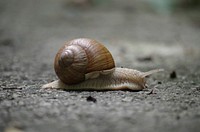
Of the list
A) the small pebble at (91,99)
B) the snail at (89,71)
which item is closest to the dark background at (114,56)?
the small pebble at (91,99)

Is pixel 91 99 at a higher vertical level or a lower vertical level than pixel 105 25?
lower

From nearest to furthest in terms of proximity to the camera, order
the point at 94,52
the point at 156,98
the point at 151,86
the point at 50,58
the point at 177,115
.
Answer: the point at 177,115 → the point at 156,98 → the point at 94,52 → the point at 151,86 → the point at 50,58

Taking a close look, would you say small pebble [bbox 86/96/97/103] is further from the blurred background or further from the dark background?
the blurred background

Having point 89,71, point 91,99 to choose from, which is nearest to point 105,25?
point 89,71

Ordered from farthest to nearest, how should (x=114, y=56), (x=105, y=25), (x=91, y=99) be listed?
(x=105, y=25)
(x=114, y=56)
(x=91, y=99)

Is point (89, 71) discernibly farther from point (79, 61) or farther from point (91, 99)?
point (91, 99)

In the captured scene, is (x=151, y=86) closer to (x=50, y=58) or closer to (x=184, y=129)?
(x=184, y=129)

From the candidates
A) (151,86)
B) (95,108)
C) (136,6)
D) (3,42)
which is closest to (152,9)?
(136,6)

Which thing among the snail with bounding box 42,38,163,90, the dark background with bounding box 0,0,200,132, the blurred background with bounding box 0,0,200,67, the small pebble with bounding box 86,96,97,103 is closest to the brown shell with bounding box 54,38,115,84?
the snail with bounding box 42,38,163,90
